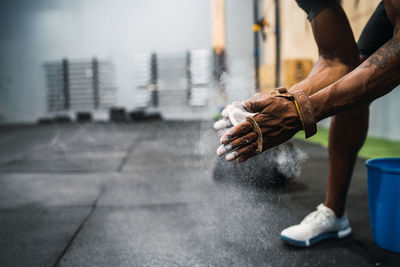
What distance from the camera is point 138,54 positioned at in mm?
7758

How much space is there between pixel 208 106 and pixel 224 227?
22.6 ft

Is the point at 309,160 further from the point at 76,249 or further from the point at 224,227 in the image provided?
the point at 76,249

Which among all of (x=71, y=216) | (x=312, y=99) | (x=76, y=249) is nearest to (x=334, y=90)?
(x=312, y=99)

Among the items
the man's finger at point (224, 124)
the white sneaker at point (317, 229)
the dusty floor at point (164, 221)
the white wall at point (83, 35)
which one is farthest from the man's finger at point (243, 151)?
the white wall at point (83, 35)

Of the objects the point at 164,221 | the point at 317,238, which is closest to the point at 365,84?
the point at 317,238

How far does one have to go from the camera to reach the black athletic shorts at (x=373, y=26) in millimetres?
861

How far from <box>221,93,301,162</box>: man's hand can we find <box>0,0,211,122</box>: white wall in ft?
24.4

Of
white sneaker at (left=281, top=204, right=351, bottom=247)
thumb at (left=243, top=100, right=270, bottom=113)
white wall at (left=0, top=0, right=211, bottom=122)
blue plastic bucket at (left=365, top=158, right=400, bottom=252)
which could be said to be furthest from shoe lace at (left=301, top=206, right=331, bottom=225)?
white wall at (left=0, top=0, right=211, bottom=122)

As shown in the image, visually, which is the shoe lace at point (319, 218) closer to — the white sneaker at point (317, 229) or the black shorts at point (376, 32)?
the white sneaker at point (317, 229)

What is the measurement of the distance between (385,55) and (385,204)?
481 millimetres

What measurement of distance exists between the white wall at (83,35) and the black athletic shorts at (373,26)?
706cm

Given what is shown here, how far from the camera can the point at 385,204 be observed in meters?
0.86

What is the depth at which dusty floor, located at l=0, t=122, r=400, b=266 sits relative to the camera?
875mm

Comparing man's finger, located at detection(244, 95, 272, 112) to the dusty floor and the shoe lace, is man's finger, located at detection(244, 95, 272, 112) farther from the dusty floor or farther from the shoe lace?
the shoe lace
